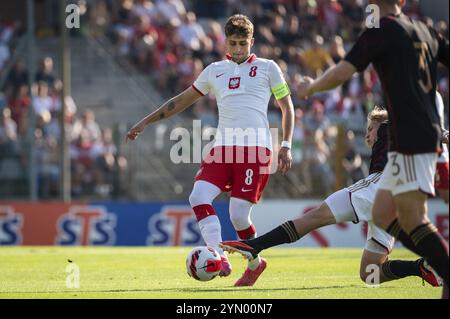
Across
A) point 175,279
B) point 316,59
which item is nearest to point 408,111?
point 175,279

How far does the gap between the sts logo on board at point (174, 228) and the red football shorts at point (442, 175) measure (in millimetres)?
13181

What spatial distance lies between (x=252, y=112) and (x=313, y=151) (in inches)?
472

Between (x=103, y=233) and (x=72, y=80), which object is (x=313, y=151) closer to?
(x=103, y=233)

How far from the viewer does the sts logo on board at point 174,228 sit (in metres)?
21.9

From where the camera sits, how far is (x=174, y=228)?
22109 mm

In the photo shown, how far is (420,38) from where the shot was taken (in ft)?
27.3

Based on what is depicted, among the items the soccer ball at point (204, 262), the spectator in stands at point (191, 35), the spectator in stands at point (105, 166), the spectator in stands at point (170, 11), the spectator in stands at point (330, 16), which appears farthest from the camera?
the spectator in stands at point (330, 16)

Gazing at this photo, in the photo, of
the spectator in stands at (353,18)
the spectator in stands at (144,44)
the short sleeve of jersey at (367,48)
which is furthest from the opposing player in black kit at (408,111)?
the spectator in stands at (353,18)

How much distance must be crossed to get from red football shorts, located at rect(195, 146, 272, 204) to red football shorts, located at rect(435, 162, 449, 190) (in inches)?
101

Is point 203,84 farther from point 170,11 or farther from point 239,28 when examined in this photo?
point 170,11

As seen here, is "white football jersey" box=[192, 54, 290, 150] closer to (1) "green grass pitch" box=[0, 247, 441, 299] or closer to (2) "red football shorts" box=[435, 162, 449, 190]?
(1) "green grass pitch" box=[0, 247, 441, 299]

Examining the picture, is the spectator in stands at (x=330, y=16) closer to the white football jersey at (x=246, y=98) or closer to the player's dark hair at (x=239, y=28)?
the white football jersey at (x=246, y=98)

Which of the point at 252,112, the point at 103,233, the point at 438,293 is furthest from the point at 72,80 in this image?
the point at 438,293

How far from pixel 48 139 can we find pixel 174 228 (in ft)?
13.0
